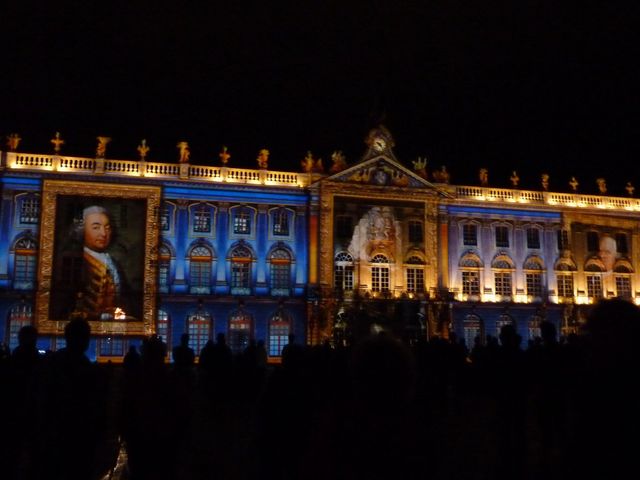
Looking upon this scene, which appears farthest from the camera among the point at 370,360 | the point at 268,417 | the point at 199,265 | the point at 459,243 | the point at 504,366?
the point at 459,243

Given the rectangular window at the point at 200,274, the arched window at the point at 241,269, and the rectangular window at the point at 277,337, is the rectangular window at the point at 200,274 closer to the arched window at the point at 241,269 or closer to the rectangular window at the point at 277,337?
the arched window at the point at 241,269

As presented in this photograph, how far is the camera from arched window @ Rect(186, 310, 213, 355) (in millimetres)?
42281

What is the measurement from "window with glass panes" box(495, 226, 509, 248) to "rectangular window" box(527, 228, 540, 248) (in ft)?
5.34

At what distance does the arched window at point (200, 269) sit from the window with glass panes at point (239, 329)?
7.77 feet

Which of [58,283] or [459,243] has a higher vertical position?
[459,243]

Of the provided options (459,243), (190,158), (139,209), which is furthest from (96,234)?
(459,243)

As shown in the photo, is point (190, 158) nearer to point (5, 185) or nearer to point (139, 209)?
point (139, 209)

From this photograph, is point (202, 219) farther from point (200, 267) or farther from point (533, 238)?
point (533, 238)

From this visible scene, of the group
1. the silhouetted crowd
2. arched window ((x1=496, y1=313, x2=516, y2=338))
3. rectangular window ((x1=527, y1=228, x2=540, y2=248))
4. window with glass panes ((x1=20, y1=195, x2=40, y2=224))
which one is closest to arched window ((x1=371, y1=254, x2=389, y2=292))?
arched window ((x1=496, y1=313, x2=516, y2=338))

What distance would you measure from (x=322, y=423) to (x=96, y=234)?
39453 millimetres

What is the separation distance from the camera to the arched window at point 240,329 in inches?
1687

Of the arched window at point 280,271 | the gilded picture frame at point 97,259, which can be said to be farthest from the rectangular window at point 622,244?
the gilded picture frame at point 97,259

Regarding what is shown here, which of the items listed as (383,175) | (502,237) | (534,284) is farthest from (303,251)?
(534,284)

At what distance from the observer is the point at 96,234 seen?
40.9 m
